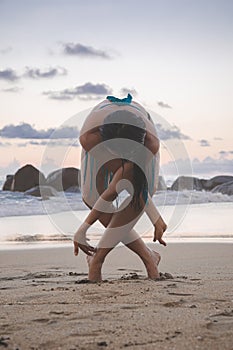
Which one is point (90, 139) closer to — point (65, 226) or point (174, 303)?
point (174, 303)

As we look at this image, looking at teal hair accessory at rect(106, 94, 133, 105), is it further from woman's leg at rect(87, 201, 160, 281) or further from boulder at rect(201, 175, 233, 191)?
boulder at rect(201, 175, 233, 191)

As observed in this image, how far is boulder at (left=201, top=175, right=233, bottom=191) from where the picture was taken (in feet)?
67.1

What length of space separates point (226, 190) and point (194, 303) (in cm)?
Result: 1709

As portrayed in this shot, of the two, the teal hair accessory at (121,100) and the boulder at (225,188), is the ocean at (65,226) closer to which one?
the teal hair accessory at (121,100)

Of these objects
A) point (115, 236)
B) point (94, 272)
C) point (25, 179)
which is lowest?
point (25, 179)

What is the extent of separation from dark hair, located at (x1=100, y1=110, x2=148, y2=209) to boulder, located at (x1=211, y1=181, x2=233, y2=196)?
607 inches

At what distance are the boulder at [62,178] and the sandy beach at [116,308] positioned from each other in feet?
2.99

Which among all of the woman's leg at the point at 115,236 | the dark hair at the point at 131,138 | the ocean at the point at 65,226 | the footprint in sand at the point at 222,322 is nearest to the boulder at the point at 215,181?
the ocean at the point at 65,226

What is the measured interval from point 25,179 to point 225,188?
719cm

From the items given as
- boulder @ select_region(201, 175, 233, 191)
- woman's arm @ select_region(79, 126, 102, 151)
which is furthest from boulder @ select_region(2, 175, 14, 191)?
woman's arm @ select_region(79, 126, 102, 151)

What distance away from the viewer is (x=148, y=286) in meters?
4.15

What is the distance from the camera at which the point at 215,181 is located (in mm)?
21375

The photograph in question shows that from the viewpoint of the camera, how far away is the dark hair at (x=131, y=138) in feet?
14.7

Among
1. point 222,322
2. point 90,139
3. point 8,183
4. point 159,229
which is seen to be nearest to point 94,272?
point 159,229
